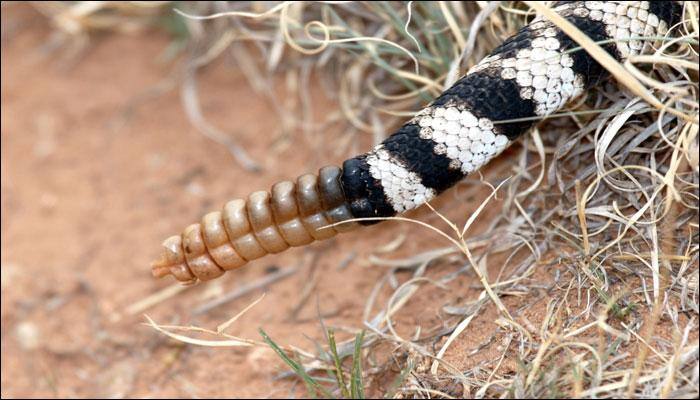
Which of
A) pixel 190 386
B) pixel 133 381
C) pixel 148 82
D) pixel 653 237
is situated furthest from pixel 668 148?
pixel 148 82

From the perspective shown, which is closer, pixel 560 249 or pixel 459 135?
pixel 459 135

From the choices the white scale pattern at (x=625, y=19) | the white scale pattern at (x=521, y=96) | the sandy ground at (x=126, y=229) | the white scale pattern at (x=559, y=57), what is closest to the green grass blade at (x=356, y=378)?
the sandy ground at (x=126, y=229)

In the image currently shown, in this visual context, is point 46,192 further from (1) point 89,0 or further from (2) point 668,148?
(2) point 668,148

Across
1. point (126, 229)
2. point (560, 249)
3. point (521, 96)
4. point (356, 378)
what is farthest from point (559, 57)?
point (126, 229)

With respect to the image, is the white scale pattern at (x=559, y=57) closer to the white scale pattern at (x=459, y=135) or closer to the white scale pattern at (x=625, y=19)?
the white scale pattern at (x=625, y=19)

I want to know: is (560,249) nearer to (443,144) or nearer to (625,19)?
(443,144)

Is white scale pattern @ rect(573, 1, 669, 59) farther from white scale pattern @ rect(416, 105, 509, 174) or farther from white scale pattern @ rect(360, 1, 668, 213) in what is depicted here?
white scale pattern @ rect(416, 105, 509, 174)
